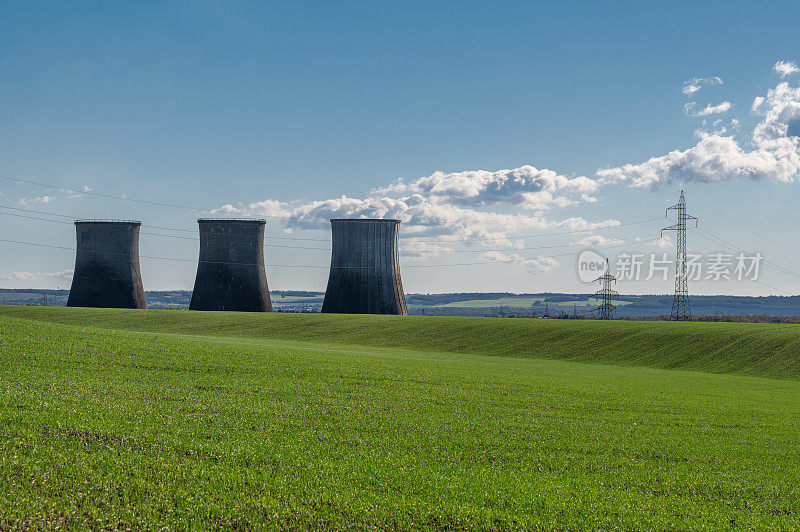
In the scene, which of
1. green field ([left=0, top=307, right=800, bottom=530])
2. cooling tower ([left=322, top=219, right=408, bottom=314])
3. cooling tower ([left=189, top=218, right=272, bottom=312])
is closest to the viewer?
green field ([left=0, top=307, right=800, bottom=530])

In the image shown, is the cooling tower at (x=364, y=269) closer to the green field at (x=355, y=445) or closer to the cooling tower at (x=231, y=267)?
the cooling tower at (x=231, y=267)

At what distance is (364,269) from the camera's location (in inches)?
2216

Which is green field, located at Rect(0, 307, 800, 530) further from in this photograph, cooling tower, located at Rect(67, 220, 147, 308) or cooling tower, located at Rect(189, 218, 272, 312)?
cooling tower, located at Rect(67, 220, 147, 308)

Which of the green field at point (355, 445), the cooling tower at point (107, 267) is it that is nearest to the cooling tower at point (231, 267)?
the cooling tower at point (107, 267)

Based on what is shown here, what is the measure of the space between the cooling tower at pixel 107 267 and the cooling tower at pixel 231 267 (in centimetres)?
552

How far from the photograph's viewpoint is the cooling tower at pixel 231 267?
179 feet

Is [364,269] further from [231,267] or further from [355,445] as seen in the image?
[355,445]

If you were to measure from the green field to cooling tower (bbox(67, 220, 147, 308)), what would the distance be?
3468cm

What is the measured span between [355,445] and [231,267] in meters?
47.4

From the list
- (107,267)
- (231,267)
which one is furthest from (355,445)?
(107,267)

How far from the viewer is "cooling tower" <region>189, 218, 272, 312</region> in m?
54.5

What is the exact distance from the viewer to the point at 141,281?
5875cm

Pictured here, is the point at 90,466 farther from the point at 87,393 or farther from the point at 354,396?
the point at 354,396

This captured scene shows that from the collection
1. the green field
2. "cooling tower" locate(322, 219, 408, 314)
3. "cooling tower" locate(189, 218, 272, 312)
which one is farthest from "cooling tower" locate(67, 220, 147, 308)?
the green field
